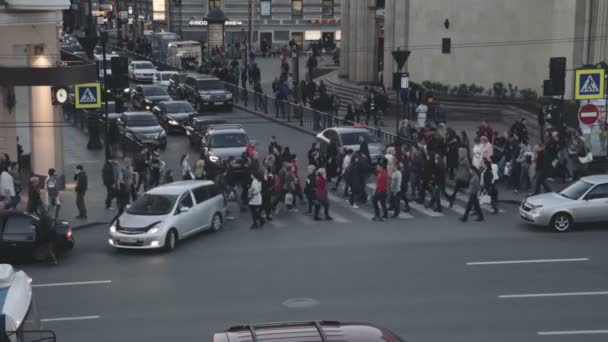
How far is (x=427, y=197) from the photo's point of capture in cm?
3003

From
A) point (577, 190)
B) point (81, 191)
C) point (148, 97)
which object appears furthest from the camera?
point (148, 97)

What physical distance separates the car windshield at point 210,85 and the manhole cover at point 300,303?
32.1 meters

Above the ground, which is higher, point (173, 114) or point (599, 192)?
point (599, 192)

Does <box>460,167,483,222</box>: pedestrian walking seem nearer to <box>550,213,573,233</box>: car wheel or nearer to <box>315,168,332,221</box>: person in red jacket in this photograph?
<box>550,213,573,233</box>: car wheel

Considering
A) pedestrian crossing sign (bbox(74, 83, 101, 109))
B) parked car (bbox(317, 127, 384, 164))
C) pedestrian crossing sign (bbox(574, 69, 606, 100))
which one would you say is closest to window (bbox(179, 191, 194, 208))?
pedestrian crossing sign (bbox(74, 83, 101, 109))

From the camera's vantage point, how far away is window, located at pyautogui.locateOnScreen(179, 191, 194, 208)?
985 inches

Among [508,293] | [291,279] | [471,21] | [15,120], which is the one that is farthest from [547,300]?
[471,21]

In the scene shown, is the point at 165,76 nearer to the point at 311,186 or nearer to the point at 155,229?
the point at 311,186

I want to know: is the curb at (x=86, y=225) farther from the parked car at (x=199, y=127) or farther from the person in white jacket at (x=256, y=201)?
the parked car at (x=199, y=127)

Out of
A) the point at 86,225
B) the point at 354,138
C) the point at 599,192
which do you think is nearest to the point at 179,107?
the point at 354,138

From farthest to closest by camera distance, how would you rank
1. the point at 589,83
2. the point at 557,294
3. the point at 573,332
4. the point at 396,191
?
the point at 589,83 → the point at 396,191 → the point at 557,294 → the point at 573,332

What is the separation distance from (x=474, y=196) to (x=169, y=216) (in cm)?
778

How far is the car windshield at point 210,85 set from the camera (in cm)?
Answer: 5053

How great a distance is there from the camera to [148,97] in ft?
161
